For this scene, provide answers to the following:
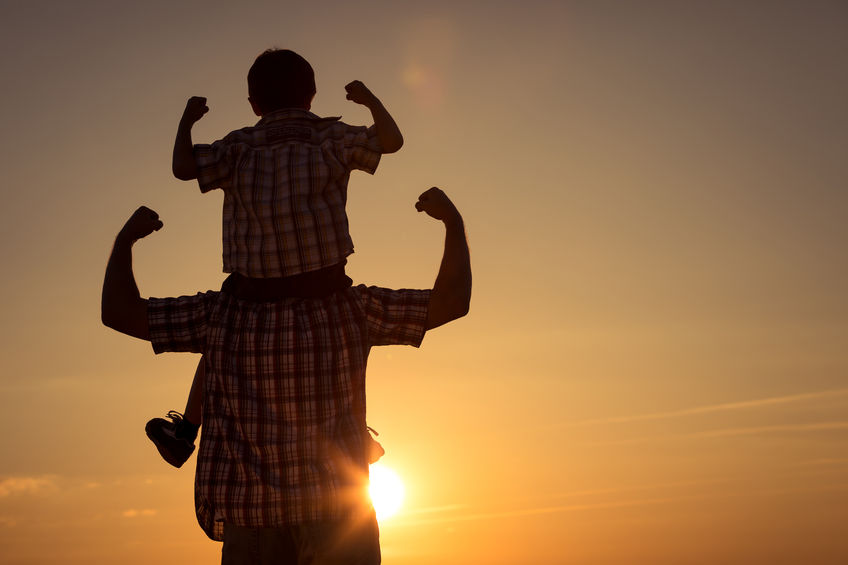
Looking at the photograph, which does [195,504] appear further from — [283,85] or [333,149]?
[283,85]

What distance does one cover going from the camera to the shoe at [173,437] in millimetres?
4238

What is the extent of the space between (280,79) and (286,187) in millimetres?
531

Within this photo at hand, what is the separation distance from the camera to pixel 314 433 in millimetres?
3416

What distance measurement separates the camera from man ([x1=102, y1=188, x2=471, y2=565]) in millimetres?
3359

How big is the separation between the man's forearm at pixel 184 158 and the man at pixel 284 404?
49 cm

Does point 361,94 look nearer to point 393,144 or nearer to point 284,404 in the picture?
point 393,144

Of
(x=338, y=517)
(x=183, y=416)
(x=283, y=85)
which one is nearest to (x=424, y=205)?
(x=283, y=85)

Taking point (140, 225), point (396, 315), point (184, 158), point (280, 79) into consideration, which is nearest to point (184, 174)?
point (184, 158)

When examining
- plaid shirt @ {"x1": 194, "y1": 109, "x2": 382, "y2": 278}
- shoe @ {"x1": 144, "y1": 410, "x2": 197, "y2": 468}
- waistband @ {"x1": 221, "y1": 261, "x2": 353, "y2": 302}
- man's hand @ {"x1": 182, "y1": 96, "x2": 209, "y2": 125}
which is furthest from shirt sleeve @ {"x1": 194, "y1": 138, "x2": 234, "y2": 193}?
shoe @ {"x1": 144, "y1": 410, "x2": 197, "y2": 468}

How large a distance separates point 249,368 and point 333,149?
0.94 m

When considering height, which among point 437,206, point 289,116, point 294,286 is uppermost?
point 289,116

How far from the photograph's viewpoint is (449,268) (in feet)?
12.0

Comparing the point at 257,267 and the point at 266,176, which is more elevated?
the point at 266,176

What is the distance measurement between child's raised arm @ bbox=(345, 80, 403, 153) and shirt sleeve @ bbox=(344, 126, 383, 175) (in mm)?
28
